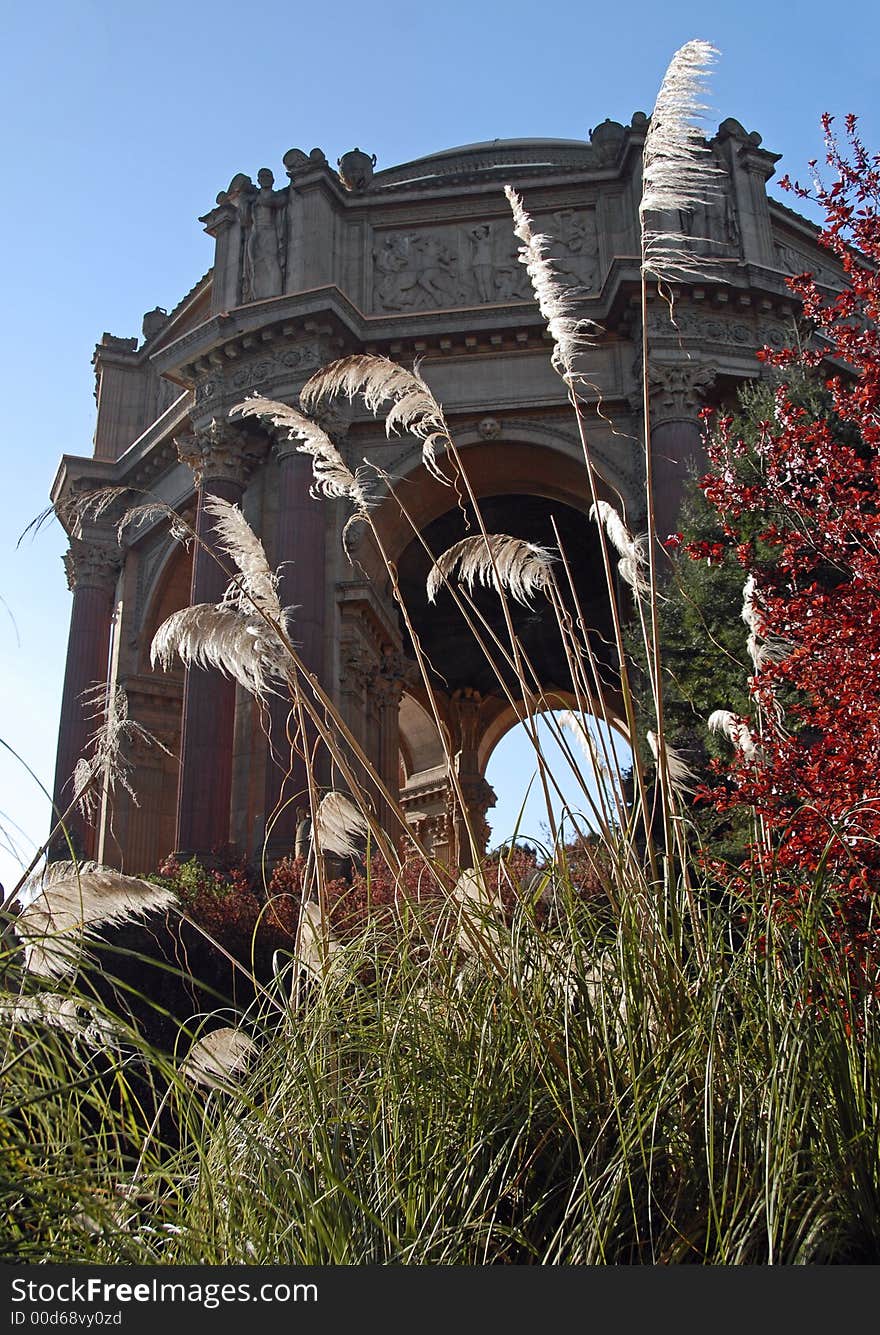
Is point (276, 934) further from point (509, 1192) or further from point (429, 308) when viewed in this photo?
point (429, 308)

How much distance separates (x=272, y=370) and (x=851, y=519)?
15.9 metres

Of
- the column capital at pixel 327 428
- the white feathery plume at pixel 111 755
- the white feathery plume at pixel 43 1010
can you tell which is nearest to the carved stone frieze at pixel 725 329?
the column capital at pixel 327 428

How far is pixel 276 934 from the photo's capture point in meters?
11.5

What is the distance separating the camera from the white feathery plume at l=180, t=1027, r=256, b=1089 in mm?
4012

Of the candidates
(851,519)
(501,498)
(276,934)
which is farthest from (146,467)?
(851,519)

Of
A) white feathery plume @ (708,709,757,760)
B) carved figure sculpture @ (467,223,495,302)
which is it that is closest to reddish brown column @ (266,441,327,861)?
carved figure sculpture @ (467,223,495,302)

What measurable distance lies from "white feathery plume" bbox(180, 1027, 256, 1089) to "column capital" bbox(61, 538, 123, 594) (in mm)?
24784

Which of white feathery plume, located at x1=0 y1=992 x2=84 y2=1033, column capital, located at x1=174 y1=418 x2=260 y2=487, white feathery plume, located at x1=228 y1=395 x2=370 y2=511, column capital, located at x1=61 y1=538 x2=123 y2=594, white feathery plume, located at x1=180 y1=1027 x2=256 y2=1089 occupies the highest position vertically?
column capital, located at x1=174 y1=418 x2=260 y2=487

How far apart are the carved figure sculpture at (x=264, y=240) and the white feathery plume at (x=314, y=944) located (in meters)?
20.0

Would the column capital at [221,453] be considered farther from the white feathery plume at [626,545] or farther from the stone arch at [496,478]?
the white feathery plume at [626,545]

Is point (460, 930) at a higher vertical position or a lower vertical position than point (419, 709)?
lower

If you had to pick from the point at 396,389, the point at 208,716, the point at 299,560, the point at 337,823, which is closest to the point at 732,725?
the point at 337,823

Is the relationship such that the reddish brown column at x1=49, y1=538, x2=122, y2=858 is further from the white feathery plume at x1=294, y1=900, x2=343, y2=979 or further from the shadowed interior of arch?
the white feathery plume at x1=294, y1=900, x2=343, y2=979

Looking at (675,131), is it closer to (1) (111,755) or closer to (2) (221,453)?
(1) (111,755)
